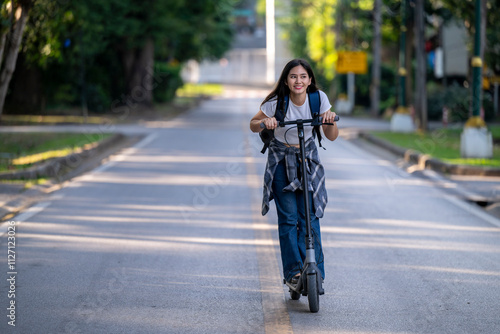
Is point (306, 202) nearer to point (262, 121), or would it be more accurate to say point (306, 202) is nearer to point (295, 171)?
point (295, 171)

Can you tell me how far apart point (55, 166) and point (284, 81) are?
9.51 m

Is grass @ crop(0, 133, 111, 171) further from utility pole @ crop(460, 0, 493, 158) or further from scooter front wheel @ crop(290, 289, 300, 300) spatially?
scooter front wheel @ crop(290, 289, 300, 300)

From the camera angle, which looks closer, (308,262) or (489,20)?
(308,262)

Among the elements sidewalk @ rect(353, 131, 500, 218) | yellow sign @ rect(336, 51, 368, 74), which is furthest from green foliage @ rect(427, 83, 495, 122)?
sidewalk @ rect(353, 131, 500, 218)

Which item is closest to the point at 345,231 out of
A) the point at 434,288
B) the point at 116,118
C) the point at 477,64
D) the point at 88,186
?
the point at 434,288

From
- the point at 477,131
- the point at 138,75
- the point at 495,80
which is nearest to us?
the point at 477,131

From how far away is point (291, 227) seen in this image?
620 cm

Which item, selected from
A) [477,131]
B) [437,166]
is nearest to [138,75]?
[477,131]

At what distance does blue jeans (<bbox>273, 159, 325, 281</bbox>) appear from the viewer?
6188 millimetres

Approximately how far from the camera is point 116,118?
32.3 m

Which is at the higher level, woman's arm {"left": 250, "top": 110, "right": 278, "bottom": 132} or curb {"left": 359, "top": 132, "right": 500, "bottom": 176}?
woman's arm {"left": 250, "top": 110, "right": 278, "bottom": 132}

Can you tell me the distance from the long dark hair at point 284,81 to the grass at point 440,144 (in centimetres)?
1020

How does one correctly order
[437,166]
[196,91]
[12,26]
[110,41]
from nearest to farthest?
1. [12,26]
2. [437,166]
3. [110,41]
4. [196,91]

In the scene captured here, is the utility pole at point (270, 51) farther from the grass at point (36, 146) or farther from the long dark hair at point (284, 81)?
the long dark hair at point (284, 81)
